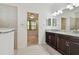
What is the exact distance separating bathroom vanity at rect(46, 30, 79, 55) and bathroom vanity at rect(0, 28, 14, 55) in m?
0.54

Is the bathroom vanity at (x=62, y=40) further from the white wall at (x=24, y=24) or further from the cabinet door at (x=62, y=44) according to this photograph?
the white wall at (x=24, y=24)

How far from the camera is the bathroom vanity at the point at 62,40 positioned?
1.93m

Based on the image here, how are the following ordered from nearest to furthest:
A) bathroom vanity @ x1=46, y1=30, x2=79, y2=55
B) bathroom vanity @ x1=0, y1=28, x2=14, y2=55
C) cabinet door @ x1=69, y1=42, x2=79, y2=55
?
bathroom vanity @ x1=0, y1=28, x2=14, y2=55
cabinet door @ x1=69, y1=42, x2=79, y2=55
bathroom vanity @ x1=46, y1=30, x2=79, y2=55

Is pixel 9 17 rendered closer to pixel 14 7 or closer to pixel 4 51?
pixel 14 7

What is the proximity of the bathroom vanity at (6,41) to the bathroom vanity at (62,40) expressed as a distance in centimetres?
54

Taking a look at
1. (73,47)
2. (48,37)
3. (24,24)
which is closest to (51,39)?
(48,37)

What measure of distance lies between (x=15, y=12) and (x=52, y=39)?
2.39ft

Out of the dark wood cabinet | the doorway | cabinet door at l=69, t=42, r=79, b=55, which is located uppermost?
the doorway

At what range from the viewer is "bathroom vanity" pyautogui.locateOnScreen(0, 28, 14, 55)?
1594 millimetres

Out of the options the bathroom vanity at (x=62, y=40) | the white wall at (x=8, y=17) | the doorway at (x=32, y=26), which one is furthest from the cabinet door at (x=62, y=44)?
the white wall at (x=8, y=17)

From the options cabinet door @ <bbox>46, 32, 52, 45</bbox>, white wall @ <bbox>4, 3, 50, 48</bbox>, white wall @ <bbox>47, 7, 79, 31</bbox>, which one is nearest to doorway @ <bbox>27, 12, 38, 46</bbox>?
white wall @ <bbox>4, 3, 50, 48</bbox>

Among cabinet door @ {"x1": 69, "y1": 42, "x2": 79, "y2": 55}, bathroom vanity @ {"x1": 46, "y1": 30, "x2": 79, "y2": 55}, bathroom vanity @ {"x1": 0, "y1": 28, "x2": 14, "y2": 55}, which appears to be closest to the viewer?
bathroom vanity @ {"x1": 0, "y1": 28, "x2": 14, "y2": 55}

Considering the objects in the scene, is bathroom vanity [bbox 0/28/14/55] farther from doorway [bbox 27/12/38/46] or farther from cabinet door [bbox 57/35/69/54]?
cabinet door [bbox 57/35/69/54]
